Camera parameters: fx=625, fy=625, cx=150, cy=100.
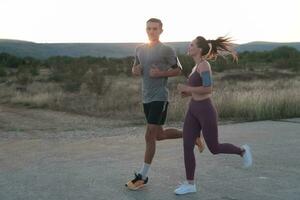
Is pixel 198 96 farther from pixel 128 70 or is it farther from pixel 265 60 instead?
pixel 265 60

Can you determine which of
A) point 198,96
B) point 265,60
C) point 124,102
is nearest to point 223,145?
point 198,96

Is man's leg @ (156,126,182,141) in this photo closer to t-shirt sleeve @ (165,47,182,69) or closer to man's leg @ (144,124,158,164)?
man's leg @ (144,124,158,164)

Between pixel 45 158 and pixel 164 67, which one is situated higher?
pixel 164 67

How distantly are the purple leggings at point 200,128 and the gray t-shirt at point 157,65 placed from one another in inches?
20.1

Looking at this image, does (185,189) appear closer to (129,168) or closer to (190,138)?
(190,138)

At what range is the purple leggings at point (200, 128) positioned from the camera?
7137 mm

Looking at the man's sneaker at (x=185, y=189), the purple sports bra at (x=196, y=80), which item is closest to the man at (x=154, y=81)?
the purple sports bra at (x=196, y=80)

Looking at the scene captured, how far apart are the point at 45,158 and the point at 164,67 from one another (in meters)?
3.36

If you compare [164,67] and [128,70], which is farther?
[128,70]

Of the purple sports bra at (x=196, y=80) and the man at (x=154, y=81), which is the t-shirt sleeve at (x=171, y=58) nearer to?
the man at (x=154, y=81)

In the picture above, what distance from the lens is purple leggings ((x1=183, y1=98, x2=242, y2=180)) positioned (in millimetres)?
7137

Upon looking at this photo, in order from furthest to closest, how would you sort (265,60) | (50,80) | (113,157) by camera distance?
(265,60) → (50,80) → (113,157)

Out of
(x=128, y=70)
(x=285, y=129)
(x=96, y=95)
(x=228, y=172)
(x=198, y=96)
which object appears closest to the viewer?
(x=198, y=96)

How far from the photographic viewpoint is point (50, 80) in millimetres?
43250
